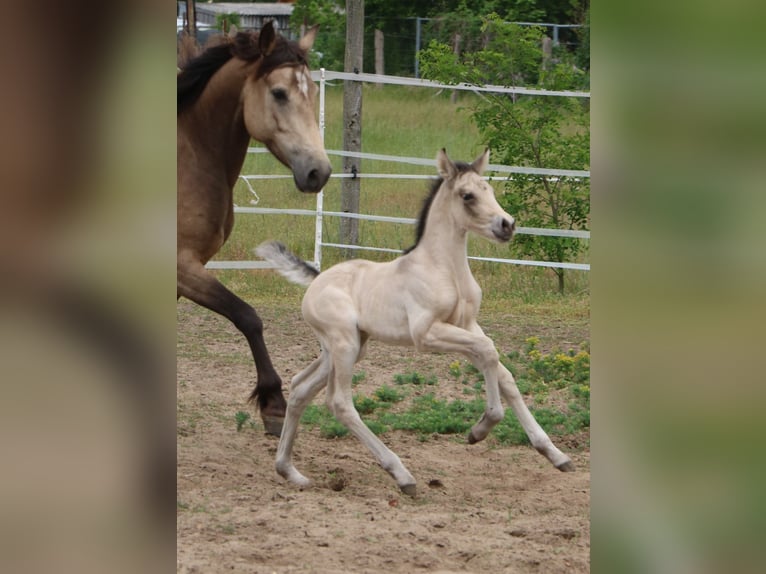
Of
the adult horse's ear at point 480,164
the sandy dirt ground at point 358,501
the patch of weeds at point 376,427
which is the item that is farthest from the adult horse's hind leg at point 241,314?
the adult horse's ear at point 480,164

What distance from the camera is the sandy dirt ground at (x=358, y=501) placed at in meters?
2.98

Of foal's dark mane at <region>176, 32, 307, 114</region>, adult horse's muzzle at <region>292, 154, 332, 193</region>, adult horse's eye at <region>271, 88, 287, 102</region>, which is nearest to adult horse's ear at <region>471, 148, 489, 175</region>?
adult horse's muzzle at <region>292, 154, 332, 193</region>

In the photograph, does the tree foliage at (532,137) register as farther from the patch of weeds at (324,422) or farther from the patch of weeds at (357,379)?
the patch of weeds at (324,422)

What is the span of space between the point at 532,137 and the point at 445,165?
383 centimetres

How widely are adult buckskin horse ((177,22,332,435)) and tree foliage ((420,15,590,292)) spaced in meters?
2.63

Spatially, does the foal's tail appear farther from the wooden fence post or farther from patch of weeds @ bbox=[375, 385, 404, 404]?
the wooden fence post

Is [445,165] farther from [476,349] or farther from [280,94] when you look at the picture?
[280,94]

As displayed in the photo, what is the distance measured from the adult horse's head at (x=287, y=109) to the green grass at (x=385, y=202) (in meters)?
3.16

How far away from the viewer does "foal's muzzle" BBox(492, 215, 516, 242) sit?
376 centimetres

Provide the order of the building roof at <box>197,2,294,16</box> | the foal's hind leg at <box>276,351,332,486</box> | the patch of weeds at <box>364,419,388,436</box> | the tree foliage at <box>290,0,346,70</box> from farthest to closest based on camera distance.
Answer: the building roof at <box>197,2,294,16</box>, the tree foliage at <box>290,0,346,70</box>, the patch of weeds at <box>364,419,388,436</box>, the foal's hind leg at <box>276,351,332,486</box>

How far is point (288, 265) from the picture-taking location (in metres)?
4.23
